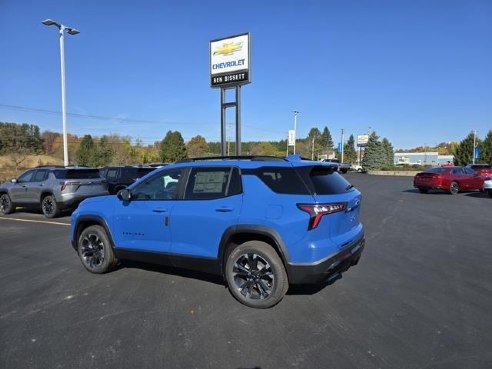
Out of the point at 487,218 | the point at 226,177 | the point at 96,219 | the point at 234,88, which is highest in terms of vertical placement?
the point at 234,88

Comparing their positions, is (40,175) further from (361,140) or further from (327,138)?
(327,138)

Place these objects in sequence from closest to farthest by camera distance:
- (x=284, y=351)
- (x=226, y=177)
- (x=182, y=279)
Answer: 1. (x=284, y=351)
2. (x=226, y=177)
3. (x=182, y=279)

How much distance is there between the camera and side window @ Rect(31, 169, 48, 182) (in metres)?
13.8

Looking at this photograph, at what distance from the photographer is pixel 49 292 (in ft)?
18.3

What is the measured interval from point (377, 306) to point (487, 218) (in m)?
9.56

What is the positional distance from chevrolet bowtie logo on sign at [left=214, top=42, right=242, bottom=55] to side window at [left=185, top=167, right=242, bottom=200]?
1310 cm

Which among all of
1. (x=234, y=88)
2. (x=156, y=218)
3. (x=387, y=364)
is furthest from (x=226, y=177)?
(x=234, y=88)

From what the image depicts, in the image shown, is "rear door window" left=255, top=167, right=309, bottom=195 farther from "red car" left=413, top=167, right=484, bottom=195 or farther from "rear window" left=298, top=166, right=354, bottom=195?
"red car" left=413, top=167, right=484, bottom=195

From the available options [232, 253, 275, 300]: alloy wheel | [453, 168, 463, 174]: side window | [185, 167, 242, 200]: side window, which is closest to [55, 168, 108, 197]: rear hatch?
[185, 167, 242, 200]: side window

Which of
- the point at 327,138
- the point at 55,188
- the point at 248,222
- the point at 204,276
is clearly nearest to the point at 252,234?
the point at 248,222

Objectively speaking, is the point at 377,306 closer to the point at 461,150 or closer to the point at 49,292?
the point at 49,292

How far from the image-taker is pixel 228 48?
1772cm

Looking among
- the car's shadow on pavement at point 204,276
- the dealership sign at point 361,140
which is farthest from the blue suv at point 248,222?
the dealership sign at point 361,140

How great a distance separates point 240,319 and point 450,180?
2066 cm
